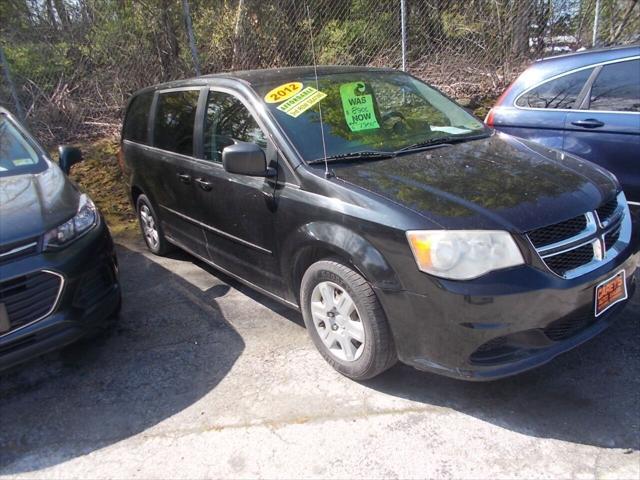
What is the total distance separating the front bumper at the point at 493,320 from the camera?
7.85ft

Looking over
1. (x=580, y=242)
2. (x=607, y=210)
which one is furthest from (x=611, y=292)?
(x=607, y=210)

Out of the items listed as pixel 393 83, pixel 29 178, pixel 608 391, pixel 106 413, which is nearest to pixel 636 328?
pixel 608 391

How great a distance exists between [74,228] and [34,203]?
28 cm

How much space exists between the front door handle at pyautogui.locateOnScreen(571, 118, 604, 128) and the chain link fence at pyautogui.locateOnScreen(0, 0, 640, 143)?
4.17 meters

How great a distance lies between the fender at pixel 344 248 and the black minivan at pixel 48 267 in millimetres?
1194

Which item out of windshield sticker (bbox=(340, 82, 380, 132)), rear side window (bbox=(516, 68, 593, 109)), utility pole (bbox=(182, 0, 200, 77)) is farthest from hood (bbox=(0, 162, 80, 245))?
utility pole (bbox=(182, 0, 200, 77))

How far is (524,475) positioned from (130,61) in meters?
8.24

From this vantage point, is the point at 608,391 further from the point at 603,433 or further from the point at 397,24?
the point at 397,24

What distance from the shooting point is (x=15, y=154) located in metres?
3.88

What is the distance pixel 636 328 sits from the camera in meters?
3.34

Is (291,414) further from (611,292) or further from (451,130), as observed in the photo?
(451,130)

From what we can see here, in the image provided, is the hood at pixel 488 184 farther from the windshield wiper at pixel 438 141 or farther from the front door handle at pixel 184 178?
the front door handle at pixel 184 178

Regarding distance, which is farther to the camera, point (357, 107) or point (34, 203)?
point (357, 107)

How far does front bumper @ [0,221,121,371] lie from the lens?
287 centimetres
